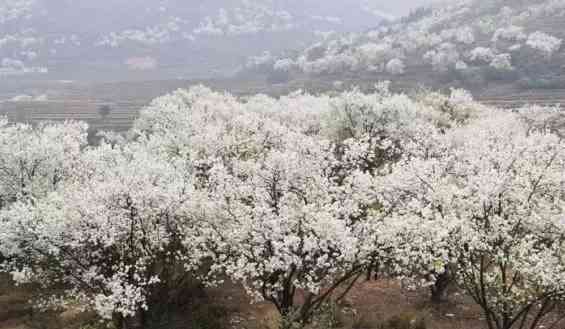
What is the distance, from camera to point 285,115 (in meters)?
69.6

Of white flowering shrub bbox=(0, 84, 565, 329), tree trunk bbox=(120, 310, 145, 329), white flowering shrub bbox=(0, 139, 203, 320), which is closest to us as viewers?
white flowering shrub bbox=(0, 84, 565, 329)

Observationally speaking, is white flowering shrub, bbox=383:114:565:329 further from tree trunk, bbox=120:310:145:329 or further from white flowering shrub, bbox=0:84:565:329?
tree trunk, bbox=120:310:145:329

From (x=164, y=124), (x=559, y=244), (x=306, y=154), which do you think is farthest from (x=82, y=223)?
(x=164, y=124)

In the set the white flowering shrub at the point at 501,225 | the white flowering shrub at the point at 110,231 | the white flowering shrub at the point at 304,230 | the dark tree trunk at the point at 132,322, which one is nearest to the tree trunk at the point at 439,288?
the white flowering shrub at the point at 304,230

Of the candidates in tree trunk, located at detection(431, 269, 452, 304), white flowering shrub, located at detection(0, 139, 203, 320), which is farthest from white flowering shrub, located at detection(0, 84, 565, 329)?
tree trunk, located at detection(431, 269, 452, 304)

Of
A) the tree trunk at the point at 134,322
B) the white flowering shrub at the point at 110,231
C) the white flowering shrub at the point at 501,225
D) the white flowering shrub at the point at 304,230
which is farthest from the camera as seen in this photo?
the tree trunk at the point at 134,322

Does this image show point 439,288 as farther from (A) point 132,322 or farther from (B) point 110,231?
(B) point 110,231

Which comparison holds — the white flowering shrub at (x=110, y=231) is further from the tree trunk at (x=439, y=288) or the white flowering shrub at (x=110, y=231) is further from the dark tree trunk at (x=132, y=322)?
the tree trunk at (x=439, y=288)

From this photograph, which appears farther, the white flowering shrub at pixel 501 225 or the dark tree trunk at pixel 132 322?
the dark tree trunk at pixel 132 322

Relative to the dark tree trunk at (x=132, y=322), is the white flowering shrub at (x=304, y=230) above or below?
Result: above

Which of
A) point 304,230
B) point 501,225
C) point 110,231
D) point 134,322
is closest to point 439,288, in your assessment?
point 501,225

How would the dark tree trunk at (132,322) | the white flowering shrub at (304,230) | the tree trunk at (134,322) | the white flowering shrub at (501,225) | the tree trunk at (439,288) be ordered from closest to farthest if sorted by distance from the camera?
the white flowering shrub at (501,225) < the white flowering shrub at (304,230) < the dark tree trunk at (132,322) < the tree trunk at (134,322) < the tree trunk at (439,288)

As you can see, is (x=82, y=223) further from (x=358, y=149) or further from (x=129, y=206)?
(x=358, y=149)

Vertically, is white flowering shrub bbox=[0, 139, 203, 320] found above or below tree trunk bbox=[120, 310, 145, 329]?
above
